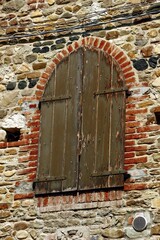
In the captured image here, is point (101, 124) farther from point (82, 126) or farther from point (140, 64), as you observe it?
point (140, 64)

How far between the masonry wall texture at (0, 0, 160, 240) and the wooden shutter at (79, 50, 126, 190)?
0.37 ft

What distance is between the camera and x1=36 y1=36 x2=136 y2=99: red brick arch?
11812mm

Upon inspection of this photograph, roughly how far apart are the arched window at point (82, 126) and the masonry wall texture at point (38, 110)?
0.37ft

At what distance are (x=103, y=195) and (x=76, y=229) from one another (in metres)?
0.53

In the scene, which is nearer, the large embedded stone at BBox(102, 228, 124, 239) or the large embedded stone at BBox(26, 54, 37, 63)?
the large embedded stone at BBox(102, 228, 124, 239)

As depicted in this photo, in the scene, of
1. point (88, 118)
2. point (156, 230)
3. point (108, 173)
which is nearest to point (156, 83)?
point (88, 118)

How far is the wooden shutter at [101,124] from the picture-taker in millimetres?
11273

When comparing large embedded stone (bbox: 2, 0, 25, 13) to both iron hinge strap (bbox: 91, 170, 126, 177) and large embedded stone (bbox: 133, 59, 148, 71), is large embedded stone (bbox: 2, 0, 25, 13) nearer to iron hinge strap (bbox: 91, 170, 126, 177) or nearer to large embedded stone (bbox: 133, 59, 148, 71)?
large embedded stone (bbox: 133, 59, 148, 71)

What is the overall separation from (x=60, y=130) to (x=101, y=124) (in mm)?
572

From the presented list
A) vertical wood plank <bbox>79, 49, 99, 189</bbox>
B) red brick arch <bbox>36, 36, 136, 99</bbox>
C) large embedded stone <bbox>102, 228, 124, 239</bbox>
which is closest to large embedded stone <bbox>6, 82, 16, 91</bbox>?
red brick arch <bbox>36, 36, 136, 99</bbox>

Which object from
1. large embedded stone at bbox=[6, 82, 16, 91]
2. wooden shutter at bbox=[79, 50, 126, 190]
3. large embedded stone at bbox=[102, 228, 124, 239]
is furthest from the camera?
large embedded stone at bbox=[6, 82, 16, 91]

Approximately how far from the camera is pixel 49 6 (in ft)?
41.7

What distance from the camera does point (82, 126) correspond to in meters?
11.7

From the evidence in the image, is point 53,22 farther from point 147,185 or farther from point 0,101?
point 147,185
